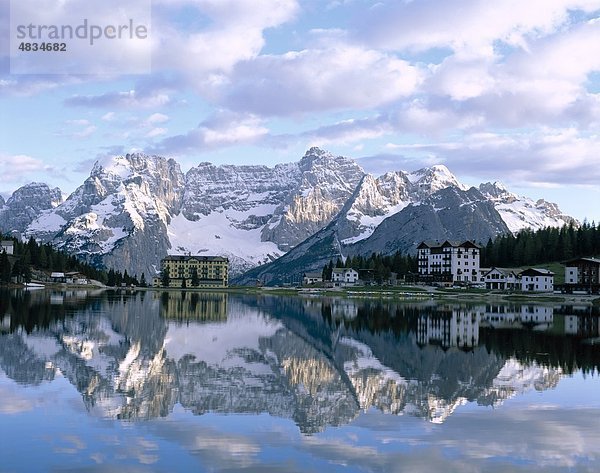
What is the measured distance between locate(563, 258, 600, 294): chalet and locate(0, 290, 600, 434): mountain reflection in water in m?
105

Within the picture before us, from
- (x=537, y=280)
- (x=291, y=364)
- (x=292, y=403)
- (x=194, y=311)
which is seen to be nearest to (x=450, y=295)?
(x=537, y=280)

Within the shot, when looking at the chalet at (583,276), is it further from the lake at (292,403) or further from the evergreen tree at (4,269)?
the evergreen tree at (4,269)

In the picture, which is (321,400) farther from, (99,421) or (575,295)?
(575,295)

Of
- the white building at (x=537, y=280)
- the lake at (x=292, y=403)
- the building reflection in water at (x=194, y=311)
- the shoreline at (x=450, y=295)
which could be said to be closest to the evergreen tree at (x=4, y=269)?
the shoreline at (x=450, y=295)

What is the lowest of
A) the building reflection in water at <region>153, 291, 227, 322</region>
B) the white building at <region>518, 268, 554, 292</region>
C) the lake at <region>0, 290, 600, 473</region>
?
the building reflection in water at <region>153, 291, 227, 322</region>

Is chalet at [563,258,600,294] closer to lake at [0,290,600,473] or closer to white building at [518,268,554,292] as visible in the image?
white building at [518,268,554,292]

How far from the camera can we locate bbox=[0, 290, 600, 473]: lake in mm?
23312

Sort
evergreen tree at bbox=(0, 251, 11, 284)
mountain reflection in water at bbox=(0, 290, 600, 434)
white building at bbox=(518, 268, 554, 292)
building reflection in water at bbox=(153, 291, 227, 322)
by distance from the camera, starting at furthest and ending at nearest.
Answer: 1. white building at bbox=(518, 268, 554, 292)
2. evergreen tree at bbox=(0, 251, 11, 284)
3. building reflection in water at bbox=(153, 291, 227, 322)
4. mountain reflection in water at bbox=(0, 290, 600, 434)

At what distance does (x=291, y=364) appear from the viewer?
153 ft

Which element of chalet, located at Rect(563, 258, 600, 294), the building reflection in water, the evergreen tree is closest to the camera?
the building reflection in water

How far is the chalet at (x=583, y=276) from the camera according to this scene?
178 meters

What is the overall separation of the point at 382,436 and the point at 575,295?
151 m

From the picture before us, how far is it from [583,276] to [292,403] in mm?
166635

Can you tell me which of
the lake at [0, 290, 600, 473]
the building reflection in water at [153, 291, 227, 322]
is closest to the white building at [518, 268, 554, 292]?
the building reflection in water at [153, 291, 227, 322]
